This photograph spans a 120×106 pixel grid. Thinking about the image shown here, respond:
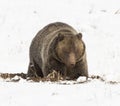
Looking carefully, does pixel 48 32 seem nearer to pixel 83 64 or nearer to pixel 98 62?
pixel 83 64

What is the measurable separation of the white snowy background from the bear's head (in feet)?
2.08

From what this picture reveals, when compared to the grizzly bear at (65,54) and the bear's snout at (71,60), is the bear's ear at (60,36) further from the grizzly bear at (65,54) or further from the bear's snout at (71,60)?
the bear's snout at (71,60)

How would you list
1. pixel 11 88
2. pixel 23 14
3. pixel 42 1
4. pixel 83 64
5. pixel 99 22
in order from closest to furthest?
pixel 11 88
pixel 83 64
pixel 99 22
pixel 23 14
pixel 42 1

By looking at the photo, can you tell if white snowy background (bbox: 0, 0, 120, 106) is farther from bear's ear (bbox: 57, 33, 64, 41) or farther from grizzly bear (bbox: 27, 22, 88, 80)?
bear's ear (bbox: 57, 33, 64, 41)

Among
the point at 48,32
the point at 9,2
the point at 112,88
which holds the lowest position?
the point at 112,88

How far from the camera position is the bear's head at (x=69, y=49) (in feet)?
28.6

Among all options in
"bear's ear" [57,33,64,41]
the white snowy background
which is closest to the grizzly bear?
"bear's ear" [57,33,64,41]

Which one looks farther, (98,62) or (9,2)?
(9,2)

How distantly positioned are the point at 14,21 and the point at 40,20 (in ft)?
2.60

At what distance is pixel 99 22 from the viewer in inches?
594

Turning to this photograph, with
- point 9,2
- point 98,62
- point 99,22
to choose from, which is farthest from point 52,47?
point 9,2

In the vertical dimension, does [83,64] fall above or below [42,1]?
Answer: below

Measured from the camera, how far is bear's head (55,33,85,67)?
8.72m

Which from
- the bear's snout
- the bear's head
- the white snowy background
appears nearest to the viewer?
the white snowy background
